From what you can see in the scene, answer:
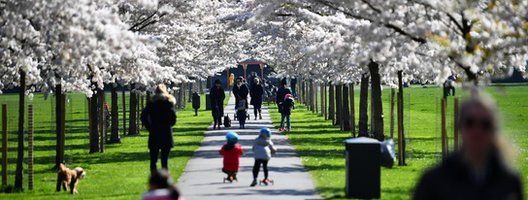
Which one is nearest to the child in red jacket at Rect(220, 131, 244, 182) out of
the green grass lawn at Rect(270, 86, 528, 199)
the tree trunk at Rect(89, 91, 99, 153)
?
Result: the green grass lawn at Rect(270, 86, 528, 199)

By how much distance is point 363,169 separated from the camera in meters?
16.6

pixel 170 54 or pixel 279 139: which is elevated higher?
pixel 170 54

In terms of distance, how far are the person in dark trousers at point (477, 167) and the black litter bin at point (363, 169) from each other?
10330mm

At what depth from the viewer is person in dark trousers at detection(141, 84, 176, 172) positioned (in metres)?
19.2

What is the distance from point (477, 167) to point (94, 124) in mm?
24453

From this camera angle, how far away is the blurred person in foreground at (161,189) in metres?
9.26

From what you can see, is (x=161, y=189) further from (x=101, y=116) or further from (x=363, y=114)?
(x=363, y=114)

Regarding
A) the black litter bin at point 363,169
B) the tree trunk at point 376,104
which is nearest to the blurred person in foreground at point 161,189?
the black litter bin at point 363,169

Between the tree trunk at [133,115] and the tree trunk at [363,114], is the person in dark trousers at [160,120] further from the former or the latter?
the tree trunk at [133,115]

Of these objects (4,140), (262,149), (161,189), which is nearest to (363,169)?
(262,149)

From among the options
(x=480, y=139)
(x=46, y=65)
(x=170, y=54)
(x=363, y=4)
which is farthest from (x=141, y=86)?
(x=480, y=139)

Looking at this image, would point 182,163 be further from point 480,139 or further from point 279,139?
point 480,139

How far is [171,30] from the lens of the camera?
3241cm

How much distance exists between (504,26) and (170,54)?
68.5 feet
